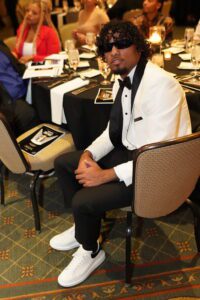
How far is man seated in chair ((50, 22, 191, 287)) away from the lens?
147 cm

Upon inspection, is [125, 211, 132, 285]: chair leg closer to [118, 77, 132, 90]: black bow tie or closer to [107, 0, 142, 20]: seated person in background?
[118, 77, 132, 90]: black bow tie

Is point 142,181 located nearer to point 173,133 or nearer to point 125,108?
point 173,133

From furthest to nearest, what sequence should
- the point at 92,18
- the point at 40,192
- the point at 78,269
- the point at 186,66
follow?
1. the point at 92,18
2. the point at 40,192
3. the point at 186,66
4. the point at 78,269

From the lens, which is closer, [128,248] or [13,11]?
[128,248]

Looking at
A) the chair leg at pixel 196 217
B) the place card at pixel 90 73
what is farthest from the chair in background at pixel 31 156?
the chair leg at pixel 196 217

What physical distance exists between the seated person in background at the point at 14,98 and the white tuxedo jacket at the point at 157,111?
1.05m

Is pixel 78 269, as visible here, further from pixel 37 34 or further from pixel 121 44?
pixel 37 34

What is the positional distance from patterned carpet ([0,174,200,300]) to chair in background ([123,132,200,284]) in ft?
1.00

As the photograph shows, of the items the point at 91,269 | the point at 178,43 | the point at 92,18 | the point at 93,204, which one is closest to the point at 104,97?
the point at 93,204

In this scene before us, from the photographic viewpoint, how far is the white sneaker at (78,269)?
1752mm

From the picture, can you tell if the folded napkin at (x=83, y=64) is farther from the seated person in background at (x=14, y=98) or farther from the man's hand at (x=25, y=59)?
the man's hand at (x=25, y=59)

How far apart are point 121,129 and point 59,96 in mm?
557

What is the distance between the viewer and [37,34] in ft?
10.4

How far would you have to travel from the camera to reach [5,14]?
8.18 metres
